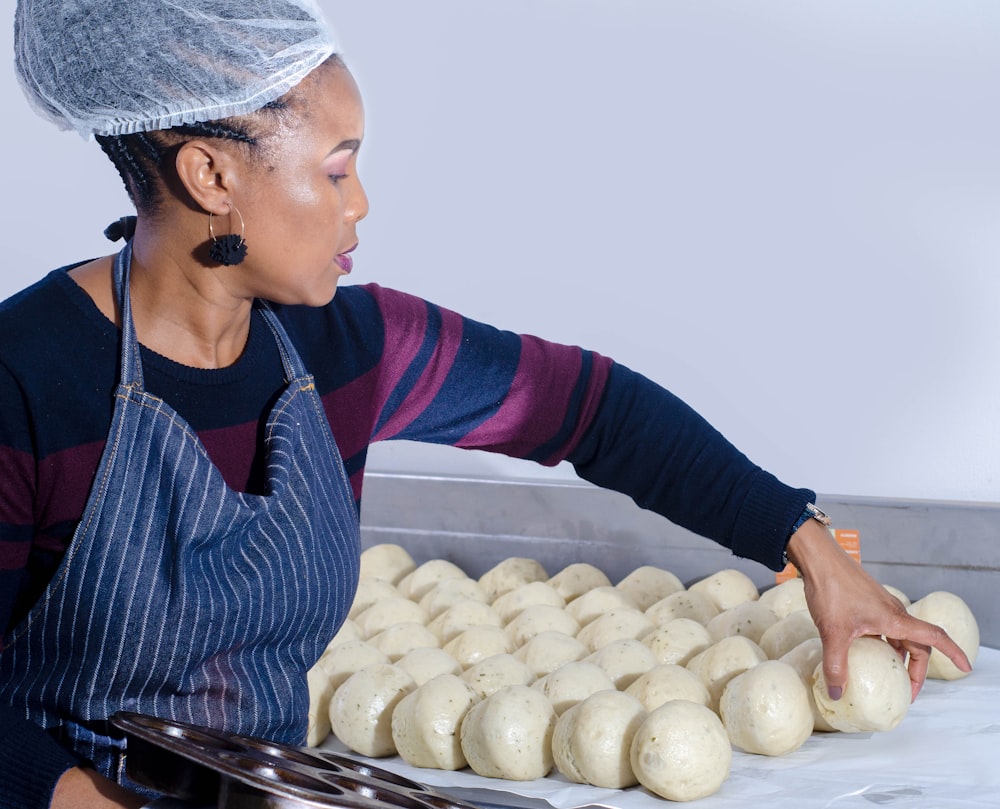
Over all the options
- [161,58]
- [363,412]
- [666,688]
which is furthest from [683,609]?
[161,58]

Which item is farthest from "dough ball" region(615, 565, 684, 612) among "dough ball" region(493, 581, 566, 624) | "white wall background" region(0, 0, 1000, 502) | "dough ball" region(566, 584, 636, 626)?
"white wall background" region(0, 0, 1000, 502)

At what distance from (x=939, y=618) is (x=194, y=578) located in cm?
131

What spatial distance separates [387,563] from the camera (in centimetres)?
245

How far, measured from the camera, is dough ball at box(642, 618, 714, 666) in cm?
194

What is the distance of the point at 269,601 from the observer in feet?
4.34

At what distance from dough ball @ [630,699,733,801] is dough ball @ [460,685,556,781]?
0.15m

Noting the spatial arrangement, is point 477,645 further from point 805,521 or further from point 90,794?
point 90,794

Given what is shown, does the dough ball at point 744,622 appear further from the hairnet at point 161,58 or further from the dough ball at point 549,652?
the hairnet at point 161,58

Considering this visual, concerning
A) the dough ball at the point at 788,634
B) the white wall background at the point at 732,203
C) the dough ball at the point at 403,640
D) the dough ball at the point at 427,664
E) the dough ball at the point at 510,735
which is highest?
the white wall background at the point at 732,203

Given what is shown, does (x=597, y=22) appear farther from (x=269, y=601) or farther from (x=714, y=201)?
(x=269, y=601)

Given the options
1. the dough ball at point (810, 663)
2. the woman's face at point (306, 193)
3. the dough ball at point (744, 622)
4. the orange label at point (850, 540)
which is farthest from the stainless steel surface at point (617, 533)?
the woman's face at point (306, 193)

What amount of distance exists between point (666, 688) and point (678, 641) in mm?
232

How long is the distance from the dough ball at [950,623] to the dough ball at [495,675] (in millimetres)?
693

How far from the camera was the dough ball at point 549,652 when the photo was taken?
6.31 ft
